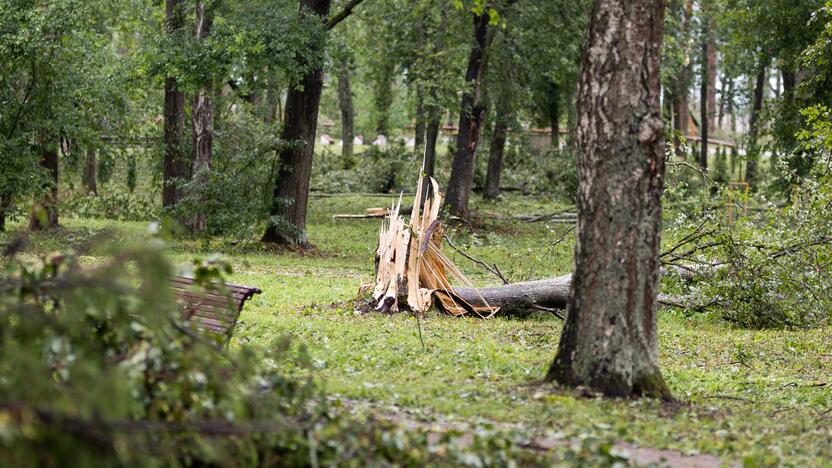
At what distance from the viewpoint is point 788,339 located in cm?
1129

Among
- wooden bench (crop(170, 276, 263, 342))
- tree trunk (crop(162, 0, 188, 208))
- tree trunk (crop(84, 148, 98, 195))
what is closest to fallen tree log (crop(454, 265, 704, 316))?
wooden bench (crop(170, 276, 263, 342))

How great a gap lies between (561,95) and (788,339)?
946 inches

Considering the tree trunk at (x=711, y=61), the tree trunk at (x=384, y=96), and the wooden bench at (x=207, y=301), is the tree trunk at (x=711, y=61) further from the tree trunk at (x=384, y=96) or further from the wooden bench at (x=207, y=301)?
the wooden bench at (x=207, y=301)

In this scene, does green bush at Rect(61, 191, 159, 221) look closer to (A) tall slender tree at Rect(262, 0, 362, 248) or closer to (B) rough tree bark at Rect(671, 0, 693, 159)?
(A) tall slender tree at Rect(262, 0, 362, 248)

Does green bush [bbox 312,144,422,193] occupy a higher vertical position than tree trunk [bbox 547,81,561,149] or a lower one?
lower

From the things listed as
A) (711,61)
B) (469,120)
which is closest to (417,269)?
(469,120)

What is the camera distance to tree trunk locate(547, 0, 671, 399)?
7.16 m

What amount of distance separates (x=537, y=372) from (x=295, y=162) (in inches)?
493

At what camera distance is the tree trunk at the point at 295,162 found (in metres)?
20.0

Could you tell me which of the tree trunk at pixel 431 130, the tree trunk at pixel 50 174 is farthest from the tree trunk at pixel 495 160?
the tree trunk at pixel 50 174

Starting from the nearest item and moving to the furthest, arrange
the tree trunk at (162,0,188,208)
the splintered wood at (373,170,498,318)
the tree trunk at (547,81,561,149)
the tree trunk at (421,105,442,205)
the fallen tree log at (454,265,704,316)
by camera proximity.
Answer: the splintered wood at (373,170,498,318) < the fallen tree log at (454,265,704,316) < the tree trunk at (162,0,188,208) < the tree trunk at (421,105,442,205) < the tree trunk at (547,81,561,149)

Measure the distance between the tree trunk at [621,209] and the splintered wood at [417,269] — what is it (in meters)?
4.92

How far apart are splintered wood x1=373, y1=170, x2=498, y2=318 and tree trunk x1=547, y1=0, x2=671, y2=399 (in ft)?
16.2

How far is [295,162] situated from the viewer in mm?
20281
